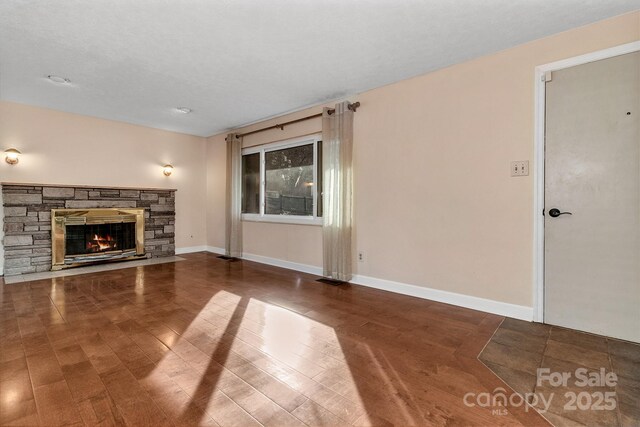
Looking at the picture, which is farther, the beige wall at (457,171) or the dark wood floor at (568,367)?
the beige wall at (457,171)

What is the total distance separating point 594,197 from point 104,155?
6566 millimetres

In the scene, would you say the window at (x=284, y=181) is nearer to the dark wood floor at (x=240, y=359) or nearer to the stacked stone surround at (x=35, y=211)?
the dark wood floor at (x=240, y=359)

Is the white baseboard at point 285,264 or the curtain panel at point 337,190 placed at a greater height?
the curtain panel at point 337,190

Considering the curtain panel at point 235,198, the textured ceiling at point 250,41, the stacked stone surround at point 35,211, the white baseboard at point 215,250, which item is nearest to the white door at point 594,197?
the textured ceiling at point 250,41

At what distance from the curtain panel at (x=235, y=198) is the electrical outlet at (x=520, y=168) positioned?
4259 mm

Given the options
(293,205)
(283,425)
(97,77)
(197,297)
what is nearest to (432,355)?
(283,425)

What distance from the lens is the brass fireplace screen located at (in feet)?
15.1

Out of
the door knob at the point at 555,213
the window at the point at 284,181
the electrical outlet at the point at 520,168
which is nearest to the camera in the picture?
the door knob at the point at 555,213

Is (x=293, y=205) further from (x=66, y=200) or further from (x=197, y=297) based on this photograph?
(x=66, y=200)

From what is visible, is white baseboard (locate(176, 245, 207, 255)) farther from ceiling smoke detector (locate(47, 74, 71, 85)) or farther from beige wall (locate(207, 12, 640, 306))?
beige wall (locate(207, 12, 640, 306))

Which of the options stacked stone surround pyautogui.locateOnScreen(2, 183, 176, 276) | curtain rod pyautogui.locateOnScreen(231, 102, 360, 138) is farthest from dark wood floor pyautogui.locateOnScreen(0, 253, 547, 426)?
curtain rod pyautogui.locateOnScreen(231, 102, 360, 138)

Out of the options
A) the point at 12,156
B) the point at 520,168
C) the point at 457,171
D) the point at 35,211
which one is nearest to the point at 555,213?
the point at 520,168

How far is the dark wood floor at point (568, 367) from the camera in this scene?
152 cm

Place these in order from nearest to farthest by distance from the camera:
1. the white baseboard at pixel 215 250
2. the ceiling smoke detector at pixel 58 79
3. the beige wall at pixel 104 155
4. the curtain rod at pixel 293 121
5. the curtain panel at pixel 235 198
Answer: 1. the ceiling smoke detector at pixel 58 79
2. the curtain rod at pixel 293 121
3. the beige wall at pixel 104 155
4. the curtain panel at pixel 235 198
5. the white baseboard at pixel 215 250
